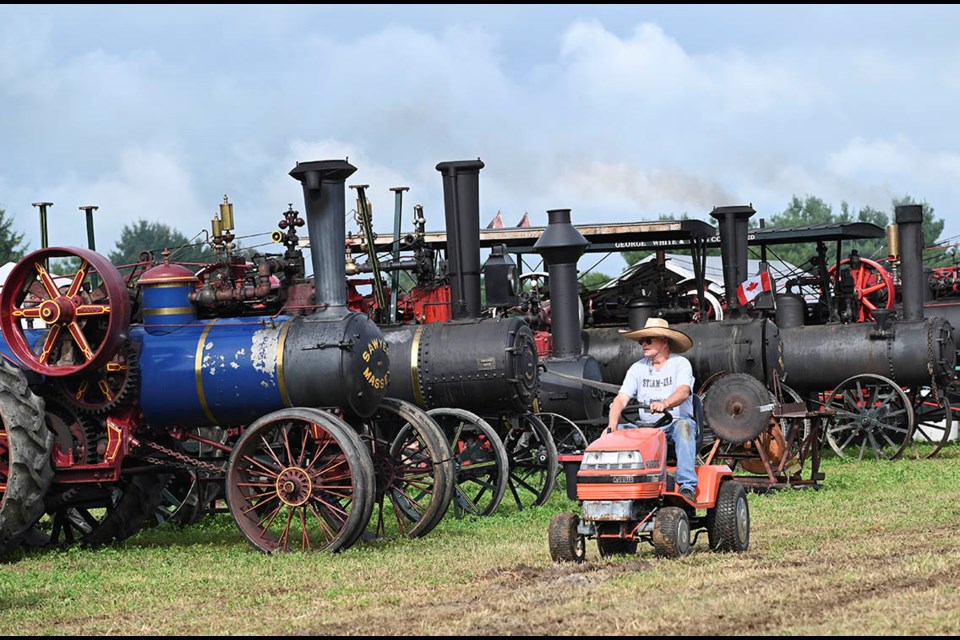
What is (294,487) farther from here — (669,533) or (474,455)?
(474,455)

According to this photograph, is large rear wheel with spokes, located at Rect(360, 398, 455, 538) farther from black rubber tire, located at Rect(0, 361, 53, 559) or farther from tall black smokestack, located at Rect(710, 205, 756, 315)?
tall black smokestack, located at Rect(710, 205, 756, 315)

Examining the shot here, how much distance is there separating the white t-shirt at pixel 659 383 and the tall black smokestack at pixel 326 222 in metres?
2.31

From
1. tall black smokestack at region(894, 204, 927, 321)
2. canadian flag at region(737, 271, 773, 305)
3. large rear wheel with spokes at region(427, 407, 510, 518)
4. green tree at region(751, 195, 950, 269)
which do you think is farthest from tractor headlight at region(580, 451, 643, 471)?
green tree at region(751, 195, 950, 269)

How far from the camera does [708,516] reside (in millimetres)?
7586

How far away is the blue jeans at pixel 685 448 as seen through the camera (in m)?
7.42

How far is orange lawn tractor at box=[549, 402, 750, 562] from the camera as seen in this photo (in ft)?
23.6

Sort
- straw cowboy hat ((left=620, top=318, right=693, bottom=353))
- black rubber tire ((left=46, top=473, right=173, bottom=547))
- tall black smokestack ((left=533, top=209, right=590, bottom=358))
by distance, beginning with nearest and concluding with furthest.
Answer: straw cowboy hat ((left=620, top=318, right=693, bottom=353)) < black rubber tire ((left=46, top=473, right=173, bottom=547)) < tall black smokestack ((left=533, top=209, right=590, bottom=358))

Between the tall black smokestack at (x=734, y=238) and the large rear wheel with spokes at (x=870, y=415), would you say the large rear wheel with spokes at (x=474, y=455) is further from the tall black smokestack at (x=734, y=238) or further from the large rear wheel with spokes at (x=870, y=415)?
the tall black smokestack at (x=734, y=238)

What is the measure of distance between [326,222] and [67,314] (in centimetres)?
167

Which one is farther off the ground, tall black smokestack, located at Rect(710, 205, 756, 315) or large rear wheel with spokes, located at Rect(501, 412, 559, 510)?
tall black smokestack, located at Rect(710, 205, 756, 315)

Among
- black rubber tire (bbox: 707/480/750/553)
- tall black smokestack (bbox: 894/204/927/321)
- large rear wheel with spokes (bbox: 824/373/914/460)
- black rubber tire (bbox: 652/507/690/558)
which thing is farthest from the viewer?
tall black smokestack (bbox: 894/204/927/321)

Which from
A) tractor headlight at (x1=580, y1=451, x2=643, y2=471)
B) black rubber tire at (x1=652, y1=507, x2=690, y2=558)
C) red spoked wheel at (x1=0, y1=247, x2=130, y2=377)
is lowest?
black rubber tire at (x1=652, y1=507, x2=690, y2=558)

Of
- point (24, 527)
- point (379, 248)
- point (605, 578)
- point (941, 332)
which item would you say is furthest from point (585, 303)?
point (605, 578)

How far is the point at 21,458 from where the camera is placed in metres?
8.60
